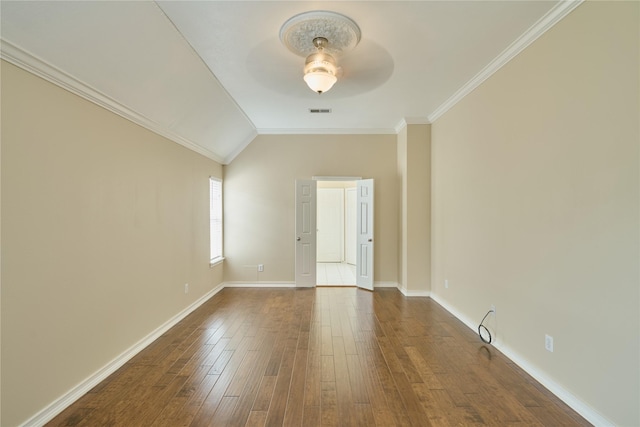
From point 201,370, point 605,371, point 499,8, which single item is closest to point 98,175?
point 201,370

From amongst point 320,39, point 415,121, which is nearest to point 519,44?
point 320,39

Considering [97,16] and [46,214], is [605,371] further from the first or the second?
[97,16]

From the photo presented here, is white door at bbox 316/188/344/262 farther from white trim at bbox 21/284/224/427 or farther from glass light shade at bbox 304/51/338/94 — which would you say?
glass light shade at bbox 304/51/338/94

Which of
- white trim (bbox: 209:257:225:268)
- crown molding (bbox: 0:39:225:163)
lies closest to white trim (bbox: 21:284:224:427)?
white trim (bbox: 209:257:225:268)

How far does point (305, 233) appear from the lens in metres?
5.40

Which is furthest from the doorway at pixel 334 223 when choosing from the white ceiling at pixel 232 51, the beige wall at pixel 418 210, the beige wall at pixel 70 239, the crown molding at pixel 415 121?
the beige wall at pixel 70 239

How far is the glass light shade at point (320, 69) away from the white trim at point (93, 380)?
3050 millimetres

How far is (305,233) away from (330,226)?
2.96m

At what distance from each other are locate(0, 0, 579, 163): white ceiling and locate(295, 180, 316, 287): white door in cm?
178

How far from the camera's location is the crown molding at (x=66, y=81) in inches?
66.9

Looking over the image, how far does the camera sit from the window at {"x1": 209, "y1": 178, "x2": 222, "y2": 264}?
500 cm

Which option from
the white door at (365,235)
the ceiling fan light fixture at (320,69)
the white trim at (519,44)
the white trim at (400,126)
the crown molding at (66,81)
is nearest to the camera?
the crown molding at (66,81)

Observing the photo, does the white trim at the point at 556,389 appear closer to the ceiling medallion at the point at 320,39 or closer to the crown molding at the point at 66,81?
the ceiling medallion at the point at 320,39

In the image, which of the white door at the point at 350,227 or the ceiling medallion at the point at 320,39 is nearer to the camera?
the ceiling medallion at the point at 320,39
